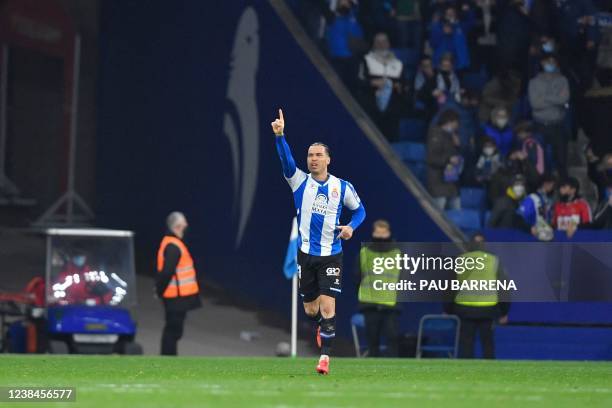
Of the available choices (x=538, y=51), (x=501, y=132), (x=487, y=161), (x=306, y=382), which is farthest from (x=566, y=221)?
(x=306, y=382)

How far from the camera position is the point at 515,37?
2609 centimetres

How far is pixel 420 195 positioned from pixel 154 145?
7.72 meters

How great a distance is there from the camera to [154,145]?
3112 centimetres

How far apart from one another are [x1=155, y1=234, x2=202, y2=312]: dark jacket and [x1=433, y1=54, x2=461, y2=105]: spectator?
239 inches

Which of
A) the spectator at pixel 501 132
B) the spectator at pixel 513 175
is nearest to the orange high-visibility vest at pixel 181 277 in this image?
the spectator at pixel 513 175

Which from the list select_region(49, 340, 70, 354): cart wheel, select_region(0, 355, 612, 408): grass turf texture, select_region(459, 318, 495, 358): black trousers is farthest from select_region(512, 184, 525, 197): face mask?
select_region(49, 340, 70, 354): cart wheel

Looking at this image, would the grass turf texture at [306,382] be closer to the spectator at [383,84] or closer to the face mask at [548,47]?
the spectator at [383,84]

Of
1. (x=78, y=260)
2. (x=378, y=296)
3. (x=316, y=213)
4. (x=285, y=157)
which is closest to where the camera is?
(x=285, y=157)

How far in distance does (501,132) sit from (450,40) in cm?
197

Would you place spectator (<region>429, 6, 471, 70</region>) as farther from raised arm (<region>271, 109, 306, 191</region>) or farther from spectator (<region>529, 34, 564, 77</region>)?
raised arm (<region>271, 109, 306, 191</region>)

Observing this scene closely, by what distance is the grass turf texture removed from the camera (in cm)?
1173

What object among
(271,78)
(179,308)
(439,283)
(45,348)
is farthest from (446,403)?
(271,78)

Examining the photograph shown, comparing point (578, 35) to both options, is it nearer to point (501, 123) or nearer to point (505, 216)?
point (501, 123)

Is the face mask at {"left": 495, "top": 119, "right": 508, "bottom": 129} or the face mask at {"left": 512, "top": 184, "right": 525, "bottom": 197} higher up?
the face mask at {"left": 495, "top": 119, "right": 508, "bottom": 129}
